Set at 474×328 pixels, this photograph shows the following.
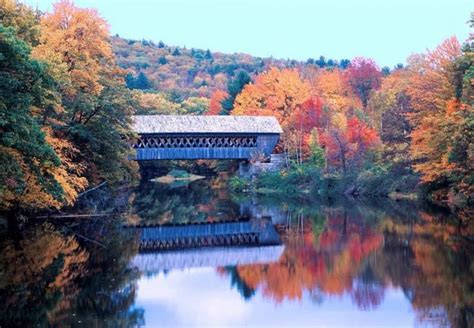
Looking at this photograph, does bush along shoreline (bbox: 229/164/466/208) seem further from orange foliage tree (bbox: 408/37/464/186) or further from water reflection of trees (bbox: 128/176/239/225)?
water reflection of trees (bbox: 128/176/239/225)

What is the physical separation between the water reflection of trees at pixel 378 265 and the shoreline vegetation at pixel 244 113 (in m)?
5.13

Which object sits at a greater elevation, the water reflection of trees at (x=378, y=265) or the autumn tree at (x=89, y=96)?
the autumn tree at (x=89, y=96)

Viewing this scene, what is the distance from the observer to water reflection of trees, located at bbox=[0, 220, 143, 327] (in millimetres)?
10789

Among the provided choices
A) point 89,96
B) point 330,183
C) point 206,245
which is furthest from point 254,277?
point 330,183

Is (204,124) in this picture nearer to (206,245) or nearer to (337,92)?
(337,92)

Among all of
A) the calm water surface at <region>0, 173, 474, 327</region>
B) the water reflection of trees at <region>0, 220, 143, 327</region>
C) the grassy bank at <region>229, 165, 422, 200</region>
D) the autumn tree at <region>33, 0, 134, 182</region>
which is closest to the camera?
the water reflection of trees at <region>0, 220, 143, 327</region>

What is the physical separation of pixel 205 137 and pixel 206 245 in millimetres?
22259

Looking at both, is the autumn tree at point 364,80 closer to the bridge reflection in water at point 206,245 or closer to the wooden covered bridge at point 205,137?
the wooden covered bridge at point 205,137

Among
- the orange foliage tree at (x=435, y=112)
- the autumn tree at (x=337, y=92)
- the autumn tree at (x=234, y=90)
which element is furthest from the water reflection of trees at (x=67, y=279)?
the autumn tree at (x=234, y=90)

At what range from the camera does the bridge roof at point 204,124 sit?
133 ft

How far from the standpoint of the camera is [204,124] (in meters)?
41.2

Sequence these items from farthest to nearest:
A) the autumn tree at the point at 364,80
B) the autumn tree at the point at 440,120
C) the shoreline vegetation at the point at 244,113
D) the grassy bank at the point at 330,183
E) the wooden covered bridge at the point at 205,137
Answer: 1. the autumn tree at the point at 364,80
2. the wooden covered bridge at the point at 205,137
3. the grassy bank at the point at 330,183
4. the autumn tree at the point at 440,120
5. the shoreline vegetation at the point at 244,113

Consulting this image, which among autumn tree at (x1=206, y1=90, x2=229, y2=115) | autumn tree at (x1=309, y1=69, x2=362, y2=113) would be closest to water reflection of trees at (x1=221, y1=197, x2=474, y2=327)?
autumn tree at (x1=309, y1=69, x2=362, y2=113)

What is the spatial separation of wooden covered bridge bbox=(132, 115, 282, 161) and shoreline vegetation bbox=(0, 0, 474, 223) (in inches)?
68.2
